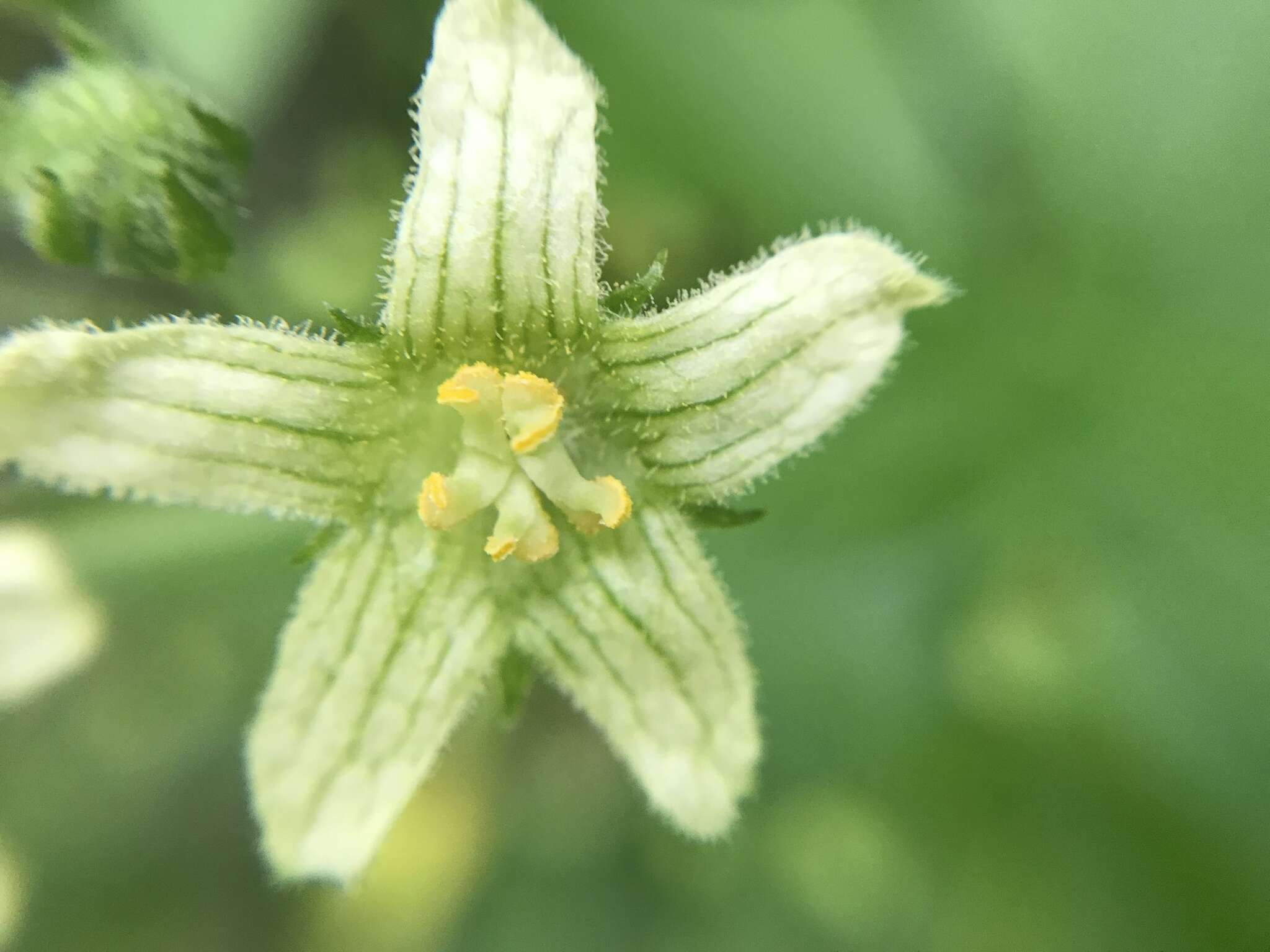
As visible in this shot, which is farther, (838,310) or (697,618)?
(697,618)

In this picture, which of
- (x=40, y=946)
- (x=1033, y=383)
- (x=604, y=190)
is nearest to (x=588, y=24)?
(x=604, y=190)

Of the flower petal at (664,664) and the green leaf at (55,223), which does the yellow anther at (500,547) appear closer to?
the flower petal at (664,664)

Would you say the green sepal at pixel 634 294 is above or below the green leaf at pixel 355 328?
below

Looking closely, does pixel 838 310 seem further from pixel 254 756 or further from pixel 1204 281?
pixel 1204 281

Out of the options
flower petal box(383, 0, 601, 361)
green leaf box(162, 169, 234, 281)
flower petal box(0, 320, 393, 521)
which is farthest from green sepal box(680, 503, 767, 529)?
green leaf box(162, 169, 234, 281)

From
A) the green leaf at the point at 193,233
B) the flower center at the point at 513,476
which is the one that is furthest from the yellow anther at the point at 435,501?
the green leaf at the point at 193,233

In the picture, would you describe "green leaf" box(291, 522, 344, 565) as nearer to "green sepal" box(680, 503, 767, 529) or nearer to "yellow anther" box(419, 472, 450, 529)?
"yellow anther" box(419, 472, 450, 529)

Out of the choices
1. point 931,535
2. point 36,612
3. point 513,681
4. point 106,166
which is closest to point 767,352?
point 513,681
